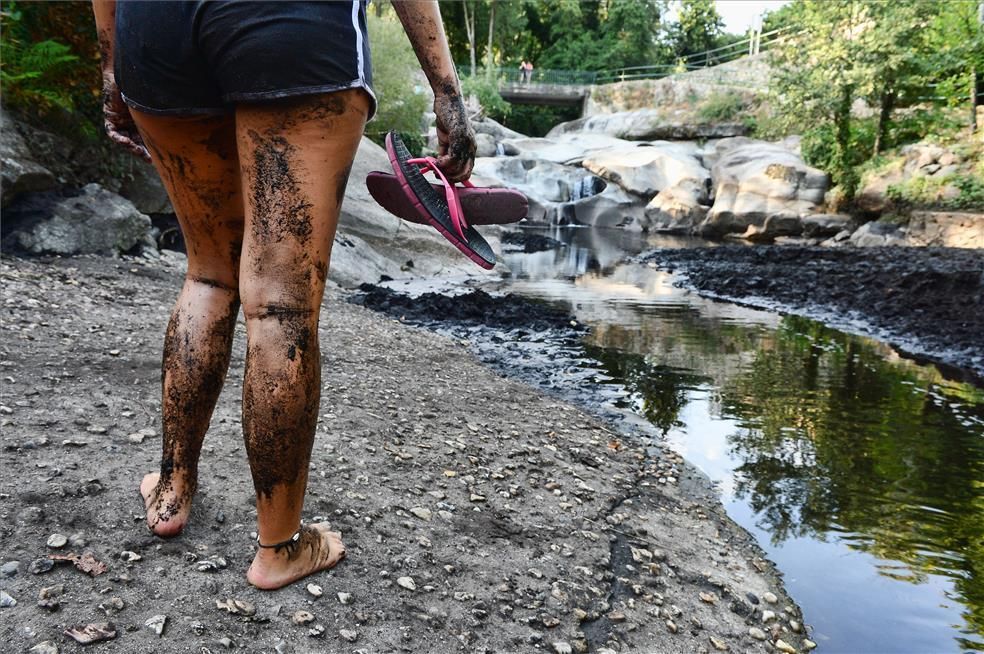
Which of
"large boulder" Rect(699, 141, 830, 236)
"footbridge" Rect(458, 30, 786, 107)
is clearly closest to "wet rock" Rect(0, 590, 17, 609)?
"large boulder" Rect(699, 141, 830, 236)

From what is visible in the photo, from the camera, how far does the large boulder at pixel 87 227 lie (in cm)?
689

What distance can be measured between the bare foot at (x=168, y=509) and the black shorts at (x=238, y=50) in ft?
3.71

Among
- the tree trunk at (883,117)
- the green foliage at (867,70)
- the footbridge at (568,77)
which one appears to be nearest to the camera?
the green foliage at (867,70)

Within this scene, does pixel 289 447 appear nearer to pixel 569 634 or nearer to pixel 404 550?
pixel 404 550

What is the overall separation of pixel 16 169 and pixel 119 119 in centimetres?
546

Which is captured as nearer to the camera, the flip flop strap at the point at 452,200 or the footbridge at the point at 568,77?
the flip flop strap at the point at 452,200

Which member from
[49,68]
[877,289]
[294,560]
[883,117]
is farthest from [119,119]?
[883,117]

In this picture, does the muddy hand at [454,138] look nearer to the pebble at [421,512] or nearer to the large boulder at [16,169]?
the pebble at [421,512]

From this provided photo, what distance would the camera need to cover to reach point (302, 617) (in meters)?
2.01

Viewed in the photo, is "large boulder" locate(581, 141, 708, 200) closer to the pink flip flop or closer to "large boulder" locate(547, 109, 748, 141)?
"large boulder" locate(547, 109, 748, 141)

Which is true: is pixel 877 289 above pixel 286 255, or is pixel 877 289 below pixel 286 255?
below

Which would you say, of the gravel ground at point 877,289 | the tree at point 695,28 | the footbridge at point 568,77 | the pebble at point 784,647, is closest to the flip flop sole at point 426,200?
the pebble at point 784,647

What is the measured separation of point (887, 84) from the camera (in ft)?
79.2

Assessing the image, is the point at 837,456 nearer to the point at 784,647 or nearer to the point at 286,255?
the point at 784,647
